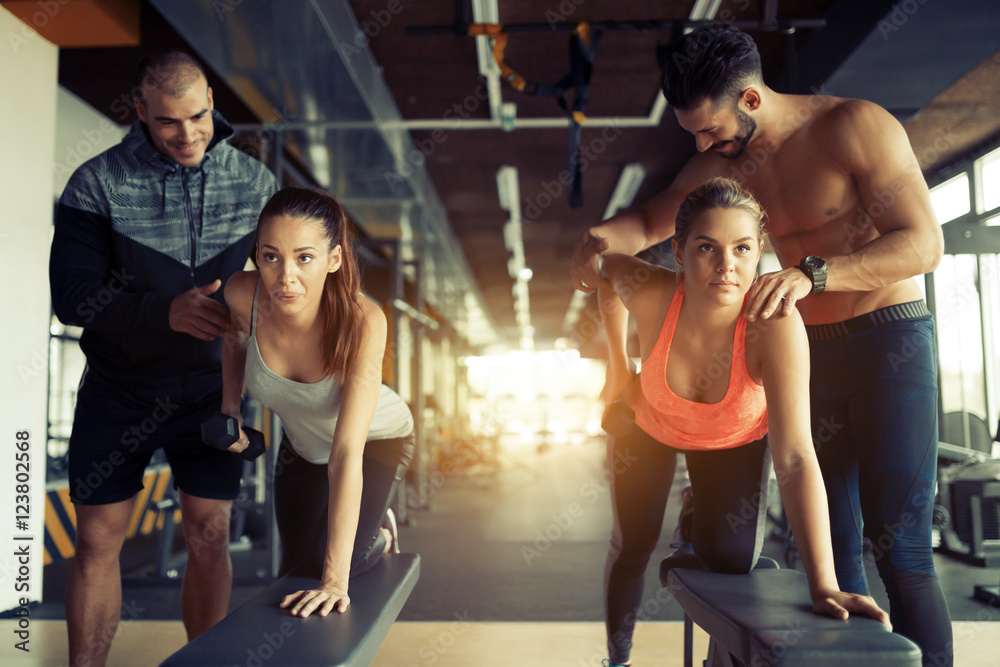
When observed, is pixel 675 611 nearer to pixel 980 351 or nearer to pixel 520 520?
pixel 520 520

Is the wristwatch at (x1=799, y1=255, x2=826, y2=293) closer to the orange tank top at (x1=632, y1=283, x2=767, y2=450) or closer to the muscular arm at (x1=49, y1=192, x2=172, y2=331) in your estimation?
the orange tank top at (x1=632, y1=283, x2=767, y2=450)

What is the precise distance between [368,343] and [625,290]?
606mm

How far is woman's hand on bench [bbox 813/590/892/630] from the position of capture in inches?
43.3

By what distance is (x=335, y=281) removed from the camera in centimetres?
149

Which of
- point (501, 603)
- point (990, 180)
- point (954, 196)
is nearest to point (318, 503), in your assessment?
point (501, 603)

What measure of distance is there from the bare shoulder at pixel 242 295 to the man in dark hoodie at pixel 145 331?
129 millimetres

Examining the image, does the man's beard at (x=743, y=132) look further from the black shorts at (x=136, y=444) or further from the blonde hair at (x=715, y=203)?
the black shorts at (x=136, y=444)

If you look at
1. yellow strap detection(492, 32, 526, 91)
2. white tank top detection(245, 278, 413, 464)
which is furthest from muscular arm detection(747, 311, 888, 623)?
yellow strap detection(492, 32, 526, 91)

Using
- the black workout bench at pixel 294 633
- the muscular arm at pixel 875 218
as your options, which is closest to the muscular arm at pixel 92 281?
the black workout bench at pixel 294 633

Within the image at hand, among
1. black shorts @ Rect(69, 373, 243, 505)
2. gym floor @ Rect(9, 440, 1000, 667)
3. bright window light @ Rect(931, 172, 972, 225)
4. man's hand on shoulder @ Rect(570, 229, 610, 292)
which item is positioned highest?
bright window light @ Rect(931, 172, 972, 225)

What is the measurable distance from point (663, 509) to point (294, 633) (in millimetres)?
936

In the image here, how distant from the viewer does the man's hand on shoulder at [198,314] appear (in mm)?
1434

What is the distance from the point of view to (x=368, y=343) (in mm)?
1423

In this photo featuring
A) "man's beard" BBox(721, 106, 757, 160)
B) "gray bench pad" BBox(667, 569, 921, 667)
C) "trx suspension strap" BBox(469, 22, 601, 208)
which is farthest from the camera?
"trx suspension strap" BBox(469, 22, 601, 208)
